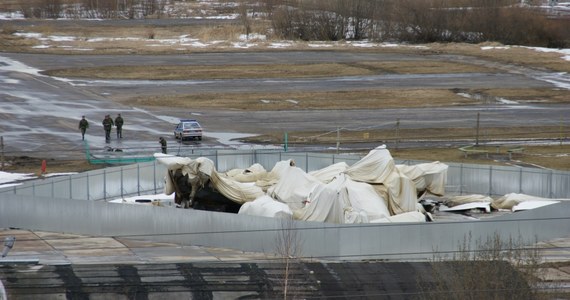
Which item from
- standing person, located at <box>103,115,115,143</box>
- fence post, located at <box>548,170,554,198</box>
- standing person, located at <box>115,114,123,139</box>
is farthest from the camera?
standing person, located at <box>115,114,123,139</box>

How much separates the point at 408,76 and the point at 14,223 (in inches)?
2314

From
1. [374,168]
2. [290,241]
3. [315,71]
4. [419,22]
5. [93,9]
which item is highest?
[93,9]

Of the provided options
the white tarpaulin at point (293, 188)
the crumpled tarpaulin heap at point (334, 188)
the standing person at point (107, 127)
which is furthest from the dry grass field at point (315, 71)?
the white tarpaulin at point (293, 188)

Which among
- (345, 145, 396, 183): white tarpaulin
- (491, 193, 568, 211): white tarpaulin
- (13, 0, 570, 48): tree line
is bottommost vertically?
(491, 193, 568, 211): white tarpaulin

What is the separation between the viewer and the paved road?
63031 millimetres

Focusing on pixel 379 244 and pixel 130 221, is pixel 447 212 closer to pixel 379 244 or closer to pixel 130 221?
pixel 379 244

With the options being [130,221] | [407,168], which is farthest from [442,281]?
[407,168]

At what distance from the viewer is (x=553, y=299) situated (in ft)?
90.8

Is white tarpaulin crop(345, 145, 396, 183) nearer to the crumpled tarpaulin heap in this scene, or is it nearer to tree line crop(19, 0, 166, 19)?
the crumpled tarpaulin heap

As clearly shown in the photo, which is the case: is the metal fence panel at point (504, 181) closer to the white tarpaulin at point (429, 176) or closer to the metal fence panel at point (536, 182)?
the metal fence panel at point (536, 182)

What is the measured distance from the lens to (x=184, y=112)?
7325 centimetres

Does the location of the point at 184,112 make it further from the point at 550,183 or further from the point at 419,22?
the point at 419,22

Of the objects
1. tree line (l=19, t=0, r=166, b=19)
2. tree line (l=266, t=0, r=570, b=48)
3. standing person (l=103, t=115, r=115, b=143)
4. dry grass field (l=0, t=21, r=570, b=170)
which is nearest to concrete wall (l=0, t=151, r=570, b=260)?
dry grass field (l=0, t=21, r=570, b=170)

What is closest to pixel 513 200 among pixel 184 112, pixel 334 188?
pixel 334 188
